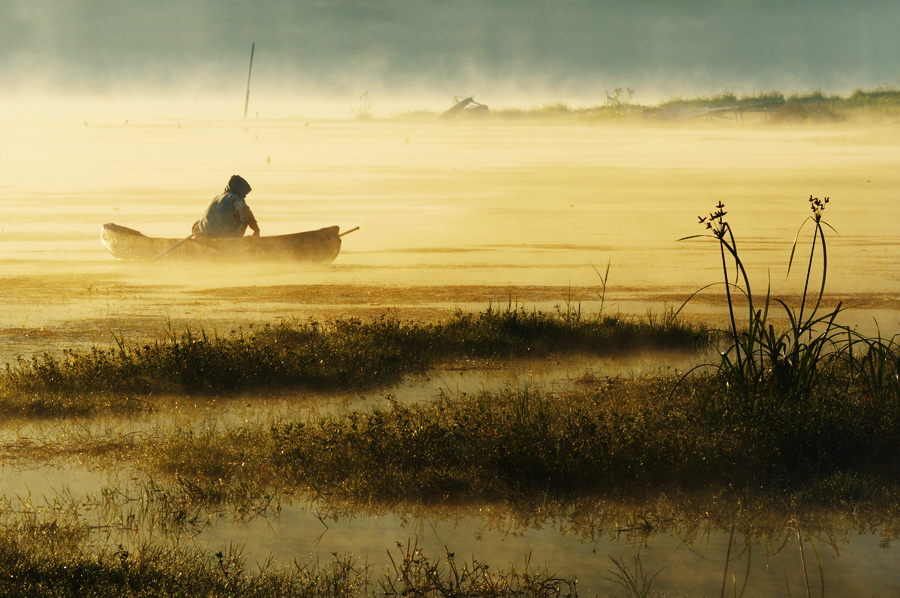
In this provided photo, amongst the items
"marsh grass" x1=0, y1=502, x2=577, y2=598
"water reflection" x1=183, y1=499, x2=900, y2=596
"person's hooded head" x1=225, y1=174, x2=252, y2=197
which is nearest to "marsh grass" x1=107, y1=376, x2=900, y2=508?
"water reflection" x1=183, y1=499, x2=900, y2=596

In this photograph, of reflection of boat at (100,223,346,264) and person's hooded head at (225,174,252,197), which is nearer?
person's hooded head at (225,174,252,197)

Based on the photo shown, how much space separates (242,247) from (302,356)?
8376 mm

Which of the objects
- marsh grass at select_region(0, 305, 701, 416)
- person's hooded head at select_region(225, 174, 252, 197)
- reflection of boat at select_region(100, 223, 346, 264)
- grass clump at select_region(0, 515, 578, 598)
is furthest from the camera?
reflection of boat at select_region(100, 223, 346, 264)

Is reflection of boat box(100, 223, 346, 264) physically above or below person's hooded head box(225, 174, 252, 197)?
below

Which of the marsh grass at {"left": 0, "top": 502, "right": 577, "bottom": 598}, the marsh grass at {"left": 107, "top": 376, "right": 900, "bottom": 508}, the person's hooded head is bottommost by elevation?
the marsh grass at {"left": 0, "top": 502, "right": 577, "bottom": 598}

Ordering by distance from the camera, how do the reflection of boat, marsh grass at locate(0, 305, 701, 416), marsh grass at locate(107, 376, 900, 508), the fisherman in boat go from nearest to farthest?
marsh grass at locate(107, 376, 900, 508) → marsh grass at locate(0, 305, 701, 416) → the fisherman in boat → the reflection of boat

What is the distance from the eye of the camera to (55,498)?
593cm

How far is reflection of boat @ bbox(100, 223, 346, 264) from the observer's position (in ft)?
56.8

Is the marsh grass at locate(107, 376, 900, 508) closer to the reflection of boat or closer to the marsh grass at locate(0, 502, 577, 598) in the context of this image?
the marsh grass at locate(0, 502, 577, 598)

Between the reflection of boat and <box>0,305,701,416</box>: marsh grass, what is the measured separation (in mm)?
6237

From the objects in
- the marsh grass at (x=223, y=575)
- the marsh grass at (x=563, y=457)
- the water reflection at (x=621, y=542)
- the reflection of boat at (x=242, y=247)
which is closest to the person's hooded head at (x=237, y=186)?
the reflection of boat at (x=242, y=247)

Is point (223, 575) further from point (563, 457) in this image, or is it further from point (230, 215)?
point (230, 215)

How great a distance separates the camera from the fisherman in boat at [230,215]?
17.0 meters

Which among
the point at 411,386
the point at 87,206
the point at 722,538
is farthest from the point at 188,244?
the point at 87,206
